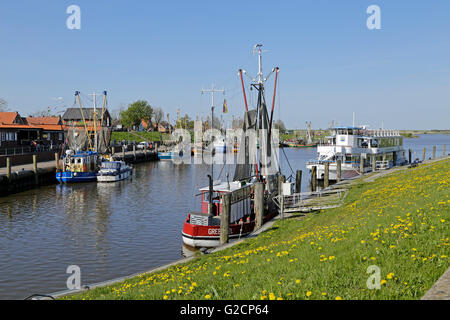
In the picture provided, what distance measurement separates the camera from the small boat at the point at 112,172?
56.9m

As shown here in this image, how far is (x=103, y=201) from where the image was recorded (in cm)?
4341

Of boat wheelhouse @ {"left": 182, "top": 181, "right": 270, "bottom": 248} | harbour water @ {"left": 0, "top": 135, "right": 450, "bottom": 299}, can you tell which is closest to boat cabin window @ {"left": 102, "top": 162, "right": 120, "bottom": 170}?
harbour water @ {"left": 0, "top": 135, "right": 450, "bottom": 299}

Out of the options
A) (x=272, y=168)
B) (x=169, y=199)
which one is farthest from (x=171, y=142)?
(x=272, y=168)

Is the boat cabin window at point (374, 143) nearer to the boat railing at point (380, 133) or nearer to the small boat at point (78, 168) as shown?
the boat railing at point (380, 133)

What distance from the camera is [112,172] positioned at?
189ft

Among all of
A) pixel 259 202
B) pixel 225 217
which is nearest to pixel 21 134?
pixel 259 202

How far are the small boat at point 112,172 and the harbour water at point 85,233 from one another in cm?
582

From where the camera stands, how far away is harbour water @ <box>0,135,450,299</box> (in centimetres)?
2092

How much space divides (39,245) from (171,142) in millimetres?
116462

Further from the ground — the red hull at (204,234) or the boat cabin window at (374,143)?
the boat cabin window at (374,143)

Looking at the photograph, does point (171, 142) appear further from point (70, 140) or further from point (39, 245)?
point (39, 245)

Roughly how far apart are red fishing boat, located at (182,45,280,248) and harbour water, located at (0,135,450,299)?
7.41 feet

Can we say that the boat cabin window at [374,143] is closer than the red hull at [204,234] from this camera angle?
No

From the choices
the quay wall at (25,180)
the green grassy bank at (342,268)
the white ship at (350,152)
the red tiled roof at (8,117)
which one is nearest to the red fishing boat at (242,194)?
the green grassy bank at (342,268)
